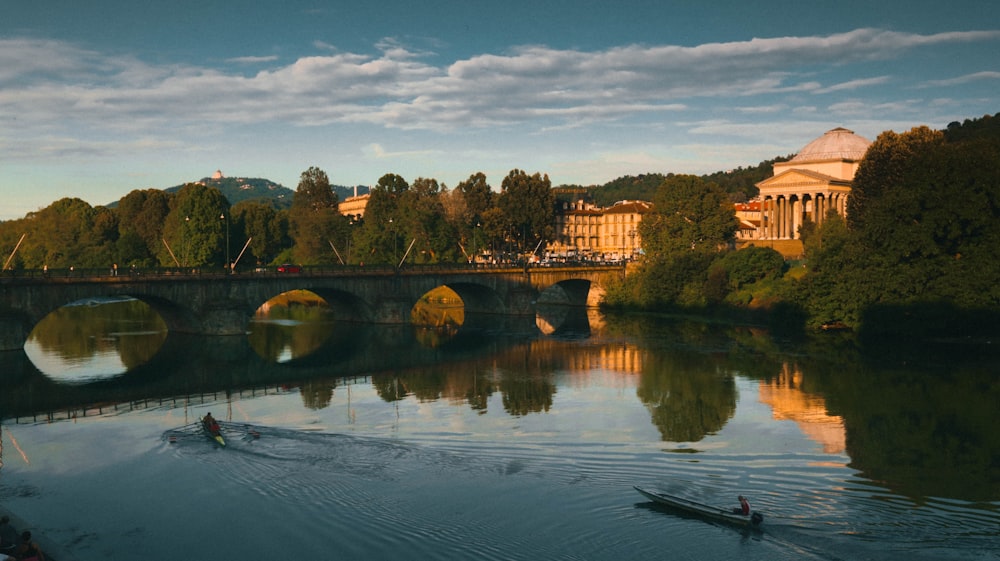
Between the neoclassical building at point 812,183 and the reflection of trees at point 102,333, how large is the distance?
4369 inches

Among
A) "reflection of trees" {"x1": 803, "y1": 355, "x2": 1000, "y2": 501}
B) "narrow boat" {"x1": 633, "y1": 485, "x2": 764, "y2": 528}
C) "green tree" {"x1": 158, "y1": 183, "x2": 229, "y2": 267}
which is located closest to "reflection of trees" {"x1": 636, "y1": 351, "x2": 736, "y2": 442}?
"reflection of trees" {"x1": 803, "y1": 355, "x2": 1000, "y2": 501}

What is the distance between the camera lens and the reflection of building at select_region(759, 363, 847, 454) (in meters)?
45.4

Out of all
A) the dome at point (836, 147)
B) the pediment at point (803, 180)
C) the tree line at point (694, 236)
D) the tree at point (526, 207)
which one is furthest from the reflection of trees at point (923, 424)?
the dome at point (836, 147)

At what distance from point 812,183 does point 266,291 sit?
105 meters

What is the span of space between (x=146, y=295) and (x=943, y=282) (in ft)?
240

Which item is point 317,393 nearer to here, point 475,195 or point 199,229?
point 199,229

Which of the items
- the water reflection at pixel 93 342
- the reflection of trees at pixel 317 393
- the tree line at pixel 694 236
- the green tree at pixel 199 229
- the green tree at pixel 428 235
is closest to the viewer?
the reflection of trees at pixel 317 393

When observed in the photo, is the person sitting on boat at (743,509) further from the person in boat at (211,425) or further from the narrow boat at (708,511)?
the person in boat at (211,425)

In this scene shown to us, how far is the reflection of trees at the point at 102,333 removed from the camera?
269 ft

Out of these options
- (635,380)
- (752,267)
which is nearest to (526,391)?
(635,380)

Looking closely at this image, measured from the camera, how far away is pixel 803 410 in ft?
174

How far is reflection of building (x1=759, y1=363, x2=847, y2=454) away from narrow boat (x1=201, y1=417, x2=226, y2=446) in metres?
29.5

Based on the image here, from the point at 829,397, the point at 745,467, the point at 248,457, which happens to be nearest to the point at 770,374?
the point at 829,397

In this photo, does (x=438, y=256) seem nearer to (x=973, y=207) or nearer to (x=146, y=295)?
(x=146, y=295)
